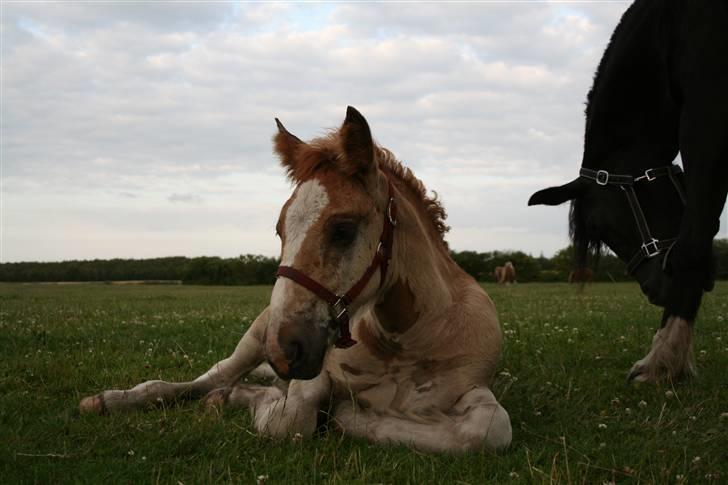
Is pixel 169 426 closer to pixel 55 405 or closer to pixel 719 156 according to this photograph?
pixel 55 405

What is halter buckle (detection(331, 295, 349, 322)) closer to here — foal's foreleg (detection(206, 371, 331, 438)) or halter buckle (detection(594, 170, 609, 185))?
foal's foreleg (detection(206, 371, 331, 438))

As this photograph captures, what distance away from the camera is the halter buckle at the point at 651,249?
6.14 metres

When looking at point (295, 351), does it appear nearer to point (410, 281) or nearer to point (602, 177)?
point (410, 281)

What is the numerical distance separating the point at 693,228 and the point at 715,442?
1879 mm

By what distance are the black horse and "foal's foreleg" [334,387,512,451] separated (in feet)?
7.82

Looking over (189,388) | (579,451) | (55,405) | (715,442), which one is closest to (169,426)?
(189,388)

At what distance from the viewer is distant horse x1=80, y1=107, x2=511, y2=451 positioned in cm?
427

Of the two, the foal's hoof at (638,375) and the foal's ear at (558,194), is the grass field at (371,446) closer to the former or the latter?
the foal's hoof at (638,375)

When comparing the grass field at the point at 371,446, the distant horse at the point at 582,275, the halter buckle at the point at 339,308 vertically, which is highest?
the distant horse at the point at 582,275

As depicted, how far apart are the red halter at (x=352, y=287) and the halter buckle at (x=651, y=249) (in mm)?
2681

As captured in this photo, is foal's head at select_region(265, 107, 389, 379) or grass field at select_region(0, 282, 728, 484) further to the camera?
foal's head at select_region(265, 107, 389, 379)

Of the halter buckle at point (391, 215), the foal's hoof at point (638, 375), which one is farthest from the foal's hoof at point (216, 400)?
the foal's hoof at point (638, 375)

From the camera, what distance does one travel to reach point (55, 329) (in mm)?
11242

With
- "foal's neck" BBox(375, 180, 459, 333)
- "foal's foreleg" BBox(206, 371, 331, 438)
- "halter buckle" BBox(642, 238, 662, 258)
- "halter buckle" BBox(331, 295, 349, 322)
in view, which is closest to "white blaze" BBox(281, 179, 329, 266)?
"halter buckle" BBox(331, 295, 349, 322)
